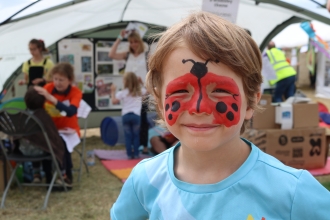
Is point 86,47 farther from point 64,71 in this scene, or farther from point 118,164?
point 64,71

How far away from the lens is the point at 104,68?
765 centimetres

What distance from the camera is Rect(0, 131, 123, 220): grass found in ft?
13.3

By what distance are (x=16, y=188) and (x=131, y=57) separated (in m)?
2.49

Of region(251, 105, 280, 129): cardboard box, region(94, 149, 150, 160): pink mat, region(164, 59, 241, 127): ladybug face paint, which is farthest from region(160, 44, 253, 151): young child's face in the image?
region(94, 149, 150, 160): pink mat

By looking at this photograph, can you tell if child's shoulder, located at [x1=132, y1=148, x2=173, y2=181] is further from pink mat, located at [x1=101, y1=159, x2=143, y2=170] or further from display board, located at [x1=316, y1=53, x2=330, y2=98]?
display board, located at [x1=316, y1=53, x2=330, y2=98]

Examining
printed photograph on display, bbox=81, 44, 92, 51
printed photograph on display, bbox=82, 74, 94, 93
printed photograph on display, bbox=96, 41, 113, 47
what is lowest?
printed photograph on display, bbox=82, 74, 94, 93

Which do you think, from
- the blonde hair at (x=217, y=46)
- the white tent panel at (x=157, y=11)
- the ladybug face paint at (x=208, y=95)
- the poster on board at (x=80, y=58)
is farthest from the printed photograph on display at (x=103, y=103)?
the ladybug face paint at (x=208, y=95)

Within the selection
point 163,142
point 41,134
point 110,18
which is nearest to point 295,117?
point 163,142

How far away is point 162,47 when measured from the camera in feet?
4.15

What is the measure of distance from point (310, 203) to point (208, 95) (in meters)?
0.40

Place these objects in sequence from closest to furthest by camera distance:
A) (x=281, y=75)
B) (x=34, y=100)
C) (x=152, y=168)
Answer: (x=152, y=168) → (x=34, y=100) → (x=281, y=75)

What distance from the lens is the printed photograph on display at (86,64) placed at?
293 inches

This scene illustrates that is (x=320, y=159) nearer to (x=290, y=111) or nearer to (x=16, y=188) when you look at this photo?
(x=290, y=111)

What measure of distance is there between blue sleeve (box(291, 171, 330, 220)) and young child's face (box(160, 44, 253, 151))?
244 mm
